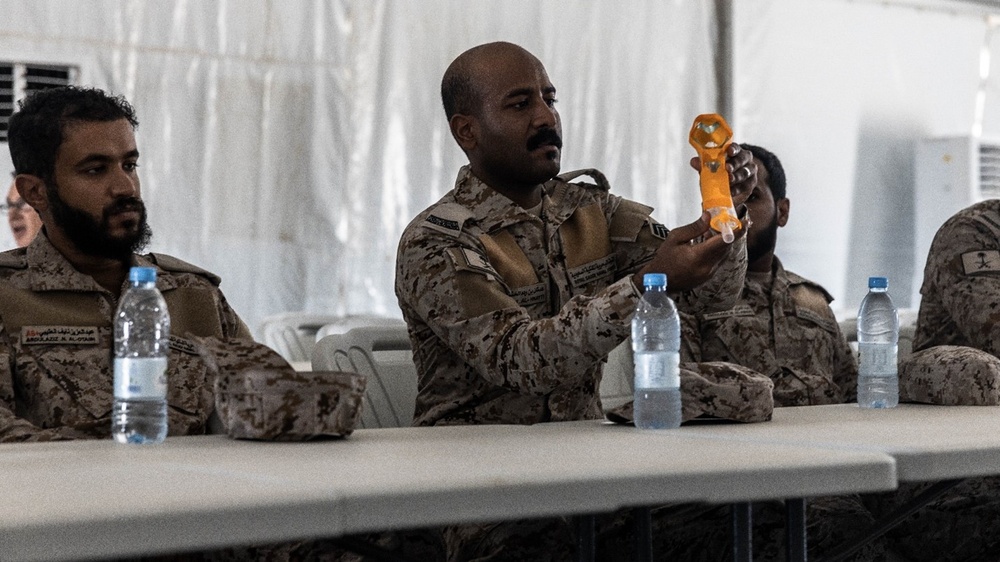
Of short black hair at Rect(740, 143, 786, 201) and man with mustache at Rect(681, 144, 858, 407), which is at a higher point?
short black hair at Rect(740, 143, 786, 201)

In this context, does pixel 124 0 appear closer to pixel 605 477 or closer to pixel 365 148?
pixel 365 148

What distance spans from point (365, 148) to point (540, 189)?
3.31 m

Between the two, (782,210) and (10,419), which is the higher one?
(782,210)

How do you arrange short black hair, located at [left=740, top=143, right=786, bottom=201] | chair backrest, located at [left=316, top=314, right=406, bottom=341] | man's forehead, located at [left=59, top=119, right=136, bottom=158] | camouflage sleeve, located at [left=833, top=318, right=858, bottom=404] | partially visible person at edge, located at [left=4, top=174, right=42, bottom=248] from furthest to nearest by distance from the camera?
chair backrest, located at [left=316, top=314, right=406, bottom=341] → partially visible person at edge, located at [left=4, top=174, right=42, bottom=248] → short black hair, located at [left=740, top=143, right=786, bottom=201] → camouflage sleeve, located at [left=833, top=318, right=858, bottom=404] → man's forehead, located at [left=59, top=119, right=136, bottom=158]

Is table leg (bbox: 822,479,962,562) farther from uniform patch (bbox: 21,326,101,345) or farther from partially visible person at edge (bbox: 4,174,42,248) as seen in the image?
partially visible person at edge (bbox: 4,174,42,248)

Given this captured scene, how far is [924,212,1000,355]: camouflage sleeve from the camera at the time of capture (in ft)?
9.84

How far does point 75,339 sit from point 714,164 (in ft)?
3.97

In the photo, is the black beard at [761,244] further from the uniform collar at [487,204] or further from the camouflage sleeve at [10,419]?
the camouflage sleeve at [10,419]

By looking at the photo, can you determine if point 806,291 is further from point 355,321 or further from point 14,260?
point 355,321

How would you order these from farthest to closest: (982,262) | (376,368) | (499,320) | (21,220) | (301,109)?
(301,109)
(21,220)
(982,262)
(376,368)
(499,320)

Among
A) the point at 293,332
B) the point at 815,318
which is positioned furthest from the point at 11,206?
the point at 815,318

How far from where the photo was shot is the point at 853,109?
23.8 feet

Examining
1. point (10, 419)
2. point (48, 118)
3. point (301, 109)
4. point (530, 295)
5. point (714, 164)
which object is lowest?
point (10, 419)

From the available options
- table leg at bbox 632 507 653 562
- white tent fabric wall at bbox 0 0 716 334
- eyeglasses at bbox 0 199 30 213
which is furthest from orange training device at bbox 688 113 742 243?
white tent fabric wall at bbox 0 0 716 334
